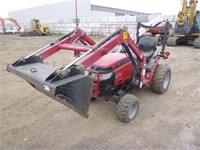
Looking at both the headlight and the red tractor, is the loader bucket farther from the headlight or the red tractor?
the headlight

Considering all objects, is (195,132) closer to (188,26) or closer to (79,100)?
(79,100)

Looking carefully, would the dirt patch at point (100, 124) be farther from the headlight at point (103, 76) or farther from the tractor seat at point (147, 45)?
the tractor seat at point (147, 45)

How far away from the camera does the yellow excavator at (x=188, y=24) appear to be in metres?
11.8

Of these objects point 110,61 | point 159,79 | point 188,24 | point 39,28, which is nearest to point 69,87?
point 110,61

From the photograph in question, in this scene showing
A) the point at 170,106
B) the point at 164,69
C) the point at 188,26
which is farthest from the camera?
the point at 188,26

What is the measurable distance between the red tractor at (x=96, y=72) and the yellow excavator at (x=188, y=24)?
8.47 meters

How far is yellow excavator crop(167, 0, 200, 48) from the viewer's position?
1177 centimetres

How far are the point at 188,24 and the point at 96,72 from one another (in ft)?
35.2

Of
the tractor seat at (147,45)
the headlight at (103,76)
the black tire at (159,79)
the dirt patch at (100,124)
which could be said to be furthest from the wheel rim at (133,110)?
the tractor seat at (147,45)

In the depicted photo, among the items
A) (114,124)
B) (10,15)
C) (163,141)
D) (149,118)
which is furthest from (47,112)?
(10,15)

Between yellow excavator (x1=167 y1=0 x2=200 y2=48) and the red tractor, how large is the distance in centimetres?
847

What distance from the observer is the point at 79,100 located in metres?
2.25

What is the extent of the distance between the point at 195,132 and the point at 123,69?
168 cm

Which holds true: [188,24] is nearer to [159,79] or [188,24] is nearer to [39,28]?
[159,79]
